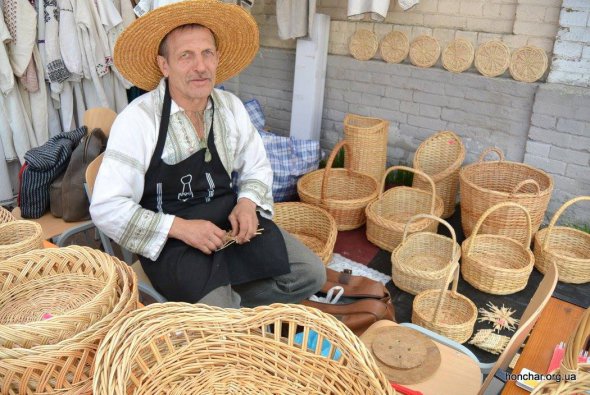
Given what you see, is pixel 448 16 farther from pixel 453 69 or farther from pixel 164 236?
pixel 164 236

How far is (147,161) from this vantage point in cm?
181

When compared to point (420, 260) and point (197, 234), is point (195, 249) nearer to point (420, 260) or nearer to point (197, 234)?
point (197, 234)

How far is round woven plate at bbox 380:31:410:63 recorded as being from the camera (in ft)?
12.3

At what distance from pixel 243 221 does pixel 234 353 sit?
1.00 m

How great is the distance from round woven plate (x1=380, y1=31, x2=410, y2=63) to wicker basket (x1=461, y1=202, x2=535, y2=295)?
1701 mm

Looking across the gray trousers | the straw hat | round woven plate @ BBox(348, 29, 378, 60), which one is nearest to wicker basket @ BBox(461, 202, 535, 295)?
the gray trousers

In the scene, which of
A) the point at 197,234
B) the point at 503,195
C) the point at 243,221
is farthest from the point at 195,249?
the point at 503,195

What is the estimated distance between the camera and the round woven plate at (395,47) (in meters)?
3.76

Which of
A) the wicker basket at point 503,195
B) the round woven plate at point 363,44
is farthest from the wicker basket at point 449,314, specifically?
the round woven plate at point 363,44

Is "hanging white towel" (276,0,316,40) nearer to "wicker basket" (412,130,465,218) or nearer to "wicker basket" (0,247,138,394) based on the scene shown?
"wicker basket" (412,130,465,218)

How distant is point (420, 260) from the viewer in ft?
9.33

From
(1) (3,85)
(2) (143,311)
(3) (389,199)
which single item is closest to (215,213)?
(2) (143,311)

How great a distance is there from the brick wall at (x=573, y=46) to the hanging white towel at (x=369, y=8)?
118 cm

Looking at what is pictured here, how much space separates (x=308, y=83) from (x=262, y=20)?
94 cm
